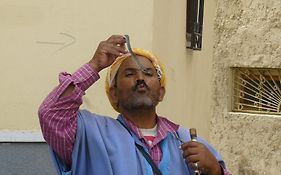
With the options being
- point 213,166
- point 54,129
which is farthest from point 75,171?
point 213,166

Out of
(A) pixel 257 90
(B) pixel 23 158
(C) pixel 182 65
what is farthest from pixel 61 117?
(A) pixel 257 90

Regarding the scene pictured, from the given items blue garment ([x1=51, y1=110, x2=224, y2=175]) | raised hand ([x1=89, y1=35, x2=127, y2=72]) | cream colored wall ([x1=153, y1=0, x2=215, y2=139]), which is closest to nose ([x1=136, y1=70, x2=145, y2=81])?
raised hand ([x1=89, y1=35, x2=127, y2=72])

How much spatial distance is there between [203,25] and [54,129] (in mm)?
3150

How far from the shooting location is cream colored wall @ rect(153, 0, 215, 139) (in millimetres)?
4352

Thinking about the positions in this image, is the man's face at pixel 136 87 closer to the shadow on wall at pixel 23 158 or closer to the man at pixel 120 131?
the man at pixel 120 131

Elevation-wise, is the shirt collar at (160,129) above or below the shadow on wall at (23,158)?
above

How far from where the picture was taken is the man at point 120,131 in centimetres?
247

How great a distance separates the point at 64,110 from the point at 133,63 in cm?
45

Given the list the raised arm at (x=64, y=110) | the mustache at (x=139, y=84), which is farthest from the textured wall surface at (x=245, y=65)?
the raised arm at (x=64, y=110)

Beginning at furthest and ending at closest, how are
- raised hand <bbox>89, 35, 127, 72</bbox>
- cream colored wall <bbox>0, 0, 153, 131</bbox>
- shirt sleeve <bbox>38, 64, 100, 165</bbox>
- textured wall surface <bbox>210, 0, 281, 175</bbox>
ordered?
textured wall surface <bbox>210, 0, 281, 175</bbox>, cream colored wall <bbox>0, 0, 153, 131</bbox>, raised hand <bbox>89, 35, 127, 72</bbox>, shirt sleeve <bbox>38, 64, 100, 165</bbox>

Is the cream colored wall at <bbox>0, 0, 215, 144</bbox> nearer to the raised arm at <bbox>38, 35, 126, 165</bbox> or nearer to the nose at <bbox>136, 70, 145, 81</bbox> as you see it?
the nose at <bbox>136, 70, 145, 81</bbox>

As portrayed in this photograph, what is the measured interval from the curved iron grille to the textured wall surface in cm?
8

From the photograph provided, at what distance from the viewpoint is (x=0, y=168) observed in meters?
3.88

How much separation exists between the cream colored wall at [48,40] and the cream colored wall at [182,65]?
17 cm
